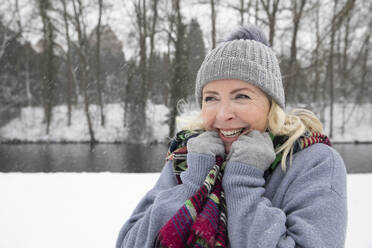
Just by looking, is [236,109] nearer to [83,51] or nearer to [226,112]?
[226,112]

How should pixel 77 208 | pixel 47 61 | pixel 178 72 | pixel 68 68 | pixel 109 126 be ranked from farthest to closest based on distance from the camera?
pixel 68 68, pixel 47 61, pixel 109 126, pixel 178 72, pixel 77 208

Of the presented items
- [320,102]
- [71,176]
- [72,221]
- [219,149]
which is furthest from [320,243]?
[320,102]

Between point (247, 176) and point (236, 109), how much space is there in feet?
1.05

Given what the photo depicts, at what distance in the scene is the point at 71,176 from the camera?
6180 mm

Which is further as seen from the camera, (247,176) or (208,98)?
(208,98)

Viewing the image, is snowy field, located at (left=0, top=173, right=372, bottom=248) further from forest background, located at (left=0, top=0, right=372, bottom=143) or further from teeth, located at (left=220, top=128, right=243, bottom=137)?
forest background, located at (left=0, top=0, right=372, bottom=143)

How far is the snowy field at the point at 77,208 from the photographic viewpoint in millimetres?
3621

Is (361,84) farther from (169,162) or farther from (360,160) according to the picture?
(169,162)

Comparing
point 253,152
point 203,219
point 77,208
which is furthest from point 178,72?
point 203,219

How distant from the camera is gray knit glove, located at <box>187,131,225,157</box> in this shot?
1.22 metres

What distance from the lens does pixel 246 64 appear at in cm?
129

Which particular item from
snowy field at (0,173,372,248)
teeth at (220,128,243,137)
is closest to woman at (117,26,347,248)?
teeth at (220,128,243,137)

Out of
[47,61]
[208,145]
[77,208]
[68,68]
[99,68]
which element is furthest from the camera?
[68,68]

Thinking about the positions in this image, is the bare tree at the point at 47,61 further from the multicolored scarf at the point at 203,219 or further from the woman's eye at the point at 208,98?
the multicolored scarf at the point at 203,219
